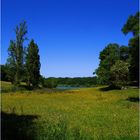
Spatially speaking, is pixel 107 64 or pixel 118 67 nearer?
pixel 118 67

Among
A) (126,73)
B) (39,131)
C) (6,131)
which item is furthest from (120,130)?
(126,73)

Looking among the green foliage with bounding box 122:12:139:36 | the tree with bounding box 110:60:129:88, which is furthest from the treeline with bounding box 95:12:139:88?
the green foliage with bounding box 122:12:139:36

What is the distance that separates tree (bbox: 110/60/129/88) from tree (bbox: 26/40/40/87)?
2001 centimetres

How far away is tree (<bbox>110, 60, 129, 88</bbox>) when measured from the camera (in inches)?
2840

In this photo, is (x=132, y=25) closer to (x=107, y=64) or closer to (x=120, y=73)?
(x=120, y=73)

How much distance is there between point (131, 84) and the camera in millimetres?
80625

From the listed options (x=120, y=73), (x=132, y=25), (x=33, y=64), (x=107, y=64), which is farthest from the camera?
(x=33, y=64)

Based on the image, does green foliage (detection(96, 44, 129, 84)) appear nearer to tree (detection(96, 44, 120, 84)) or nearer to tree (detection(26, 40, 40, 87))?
tree (detection(96, 44, 120, 84))

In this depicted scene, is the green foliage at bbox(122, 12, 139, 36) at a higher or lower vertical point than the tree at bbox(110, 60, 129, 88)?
higher

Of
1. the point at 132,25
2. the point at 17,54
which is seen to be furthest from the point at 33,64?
the point at 132,25

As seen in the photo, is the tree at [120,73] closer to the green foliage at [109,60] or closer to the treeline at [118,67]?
the treeline at [118,67]

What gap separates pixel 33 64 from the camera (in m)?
87.9

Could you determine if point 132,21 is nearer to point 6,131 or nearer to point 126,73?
point 6,131

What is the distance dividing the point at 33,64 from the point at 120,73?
23.5 metres
